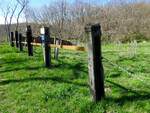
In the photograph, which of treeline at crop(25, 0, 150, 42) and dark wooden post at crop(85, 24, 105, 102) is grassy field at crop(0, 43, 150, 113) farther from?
treeline at crop(25, 0, 150, 42)

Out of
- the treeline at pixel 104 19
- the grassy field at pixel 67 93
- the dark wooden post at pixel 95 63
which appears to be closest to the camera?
the grassy field at pixel 67 93

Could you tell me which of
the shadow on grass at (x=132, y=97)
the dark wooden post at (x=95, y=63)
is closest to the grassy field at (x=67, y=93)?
the shadow on grass at (x=132, y=97)

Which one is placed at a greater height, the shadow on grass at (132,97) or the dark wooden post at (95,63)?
the dark wooden post at (95,63)

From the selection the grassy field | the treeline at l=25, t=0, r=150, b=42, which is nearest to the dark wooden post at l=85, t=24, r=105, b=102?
the grassy field

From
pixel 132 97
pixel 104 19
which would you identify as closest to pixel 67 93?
pixel 132 97

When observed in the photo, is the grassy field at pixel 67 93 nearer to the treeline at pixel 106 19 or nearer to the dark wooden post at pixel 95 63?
the dark wooden post at pixel 95 63

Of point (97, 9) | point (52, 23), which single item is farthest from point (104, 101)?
point (97, 9)

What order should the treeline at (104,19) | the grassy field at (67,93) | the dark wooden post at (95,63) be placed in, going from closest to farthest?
the grassy field at (67,93), the dark wooden post at (95,63), the treeline at (104,19)

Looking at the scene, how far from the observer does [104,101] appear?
19.0 feet

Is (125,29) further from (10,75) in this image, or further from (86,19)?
(10,75)

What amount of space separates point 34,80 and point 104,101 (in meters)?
2.79

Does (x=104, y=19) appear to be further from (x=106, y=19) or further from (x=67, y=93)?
(x=67, y=93)

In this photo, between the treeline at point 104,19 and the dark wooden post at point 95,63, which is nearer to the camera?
the dark wooden post at point 95,63

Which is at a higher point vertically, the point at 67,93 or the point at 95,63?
the point at 95,63
